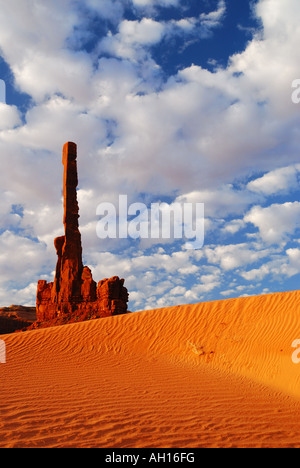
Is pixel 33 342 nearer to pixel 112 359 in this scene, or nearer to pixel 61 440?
pixel 112 359

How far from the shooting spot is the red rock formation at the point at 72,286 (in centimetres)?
2678

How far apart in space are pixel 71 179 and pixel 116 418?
2872 centimetres

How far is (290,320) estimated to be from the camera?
46.6ft

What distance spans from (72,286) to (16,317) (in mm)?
13429

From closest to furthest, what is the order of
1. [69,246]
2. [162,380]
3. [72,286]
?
[162,380] → [72,286] → [69,246]

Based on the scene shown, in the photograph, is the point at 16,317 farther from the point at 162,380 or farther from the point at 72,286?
the point at 162,380

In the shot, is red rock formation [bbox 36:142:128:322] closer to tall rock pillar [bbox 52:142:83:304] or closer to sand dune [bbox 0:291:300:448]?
tall rock pillar [bbox 52:142:83:304]

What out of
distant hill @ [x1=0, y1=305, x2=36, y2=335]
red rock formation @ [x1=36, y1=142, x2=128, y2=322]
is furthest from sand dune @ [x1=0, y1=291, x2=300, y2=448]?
distant hill @ [x1=0, y1=305, x2=36, y2=335]

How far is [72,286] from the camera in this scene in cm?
2991

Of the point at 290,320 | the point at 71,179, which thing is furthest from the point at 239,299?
the point at 71,179

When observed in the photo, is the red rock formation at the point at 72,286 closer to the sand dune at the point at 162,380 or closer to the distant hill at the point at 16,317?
the distant hill at the point at 16,317

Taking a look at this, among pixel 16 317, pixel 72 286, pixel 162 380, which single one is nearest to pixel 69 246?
pixel 72 286

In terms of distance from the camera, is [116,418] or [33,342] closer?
[116,418]

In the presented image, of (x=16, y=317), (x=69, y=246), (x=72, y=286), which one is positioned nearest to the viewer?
(x=72, y=286)
